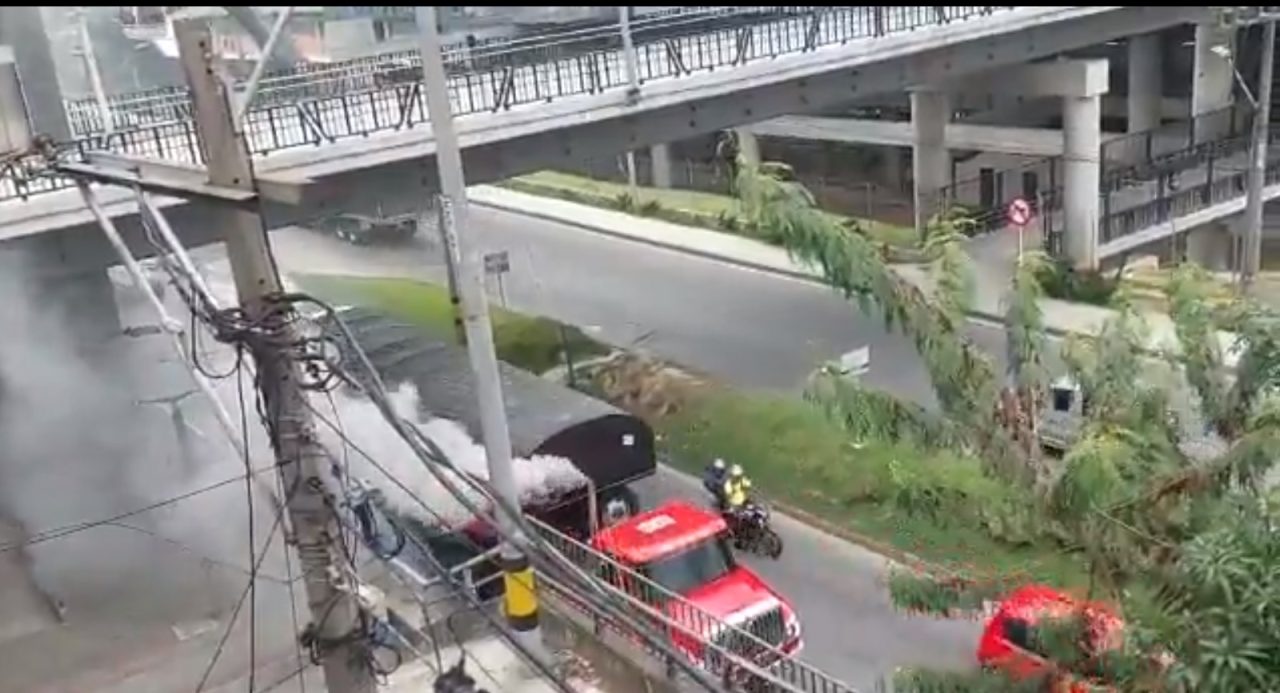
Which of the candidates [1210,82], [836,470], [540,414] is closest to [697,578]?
[540,414]

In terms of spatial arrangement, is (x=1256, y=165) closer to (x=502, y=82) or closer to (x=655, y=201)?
(x=502, y=82)

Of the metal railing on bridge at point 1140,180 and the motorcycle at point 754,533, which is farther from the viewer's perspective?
the metal railing on bridge at point 1140,180

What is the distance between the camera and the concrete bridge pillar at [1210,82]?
27547 millimetres

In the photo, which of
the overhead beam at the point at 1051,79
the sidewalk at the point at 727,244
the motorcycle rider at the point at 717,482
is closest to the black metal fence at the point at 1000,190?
the sidewalk at the point at 727,244

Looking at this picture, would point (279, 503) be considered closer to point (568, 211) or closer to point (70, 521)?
point (70, 521)

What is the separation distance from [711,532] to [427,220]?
24599 mm

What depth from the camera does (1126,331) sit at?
6.66 m

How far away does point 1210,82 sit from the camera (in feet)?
91.9

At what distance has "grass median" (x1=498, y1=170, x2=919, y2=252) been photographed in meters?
29.7

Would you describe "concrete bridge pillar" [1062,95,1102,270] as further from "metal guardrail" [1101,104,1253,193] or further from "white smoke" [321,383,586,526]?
"white smoke" [321,383,586,526]

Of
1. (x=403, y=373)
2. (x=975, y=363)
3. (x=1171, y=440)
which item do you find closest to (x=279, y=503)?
(x=975, y=363)

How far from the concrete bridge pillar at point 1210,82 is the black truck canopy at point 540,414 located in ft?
61.5

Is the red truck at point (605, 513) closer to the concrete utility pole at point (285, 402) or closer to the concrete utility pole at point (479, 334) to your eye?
the concrete utility pole at point (479, 334)

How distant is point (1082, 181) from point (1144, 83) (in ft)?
24.2
